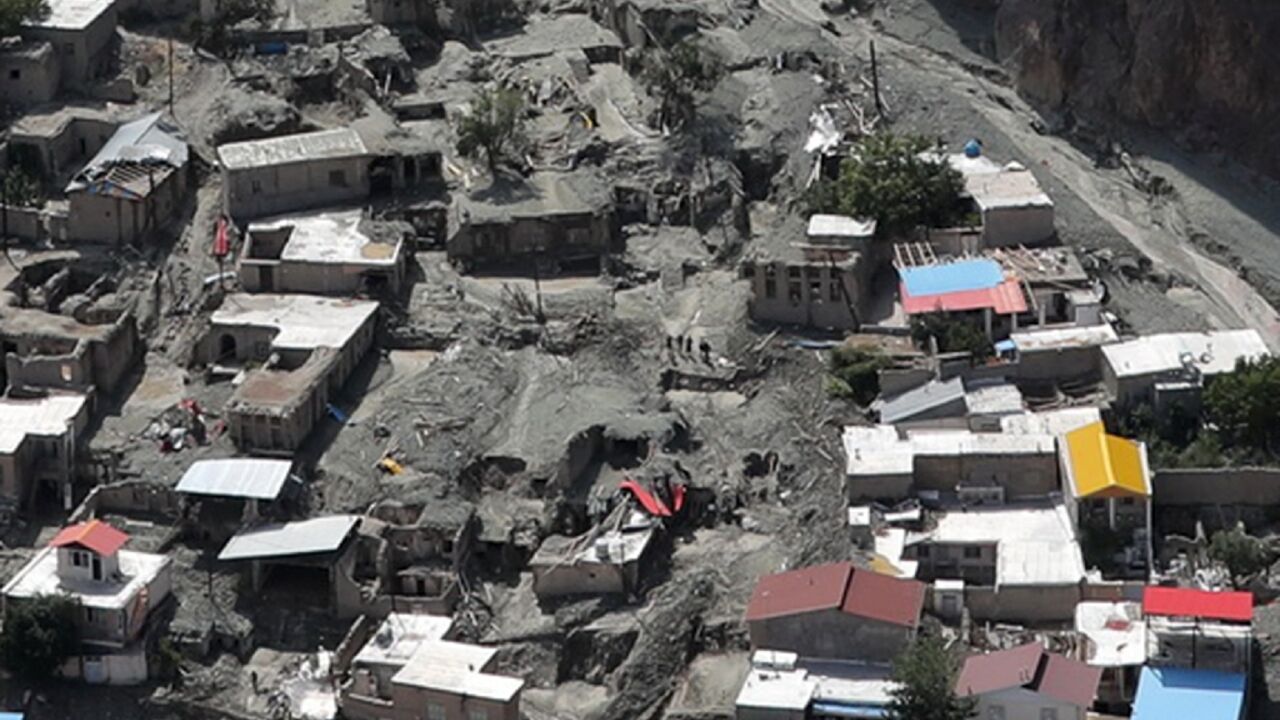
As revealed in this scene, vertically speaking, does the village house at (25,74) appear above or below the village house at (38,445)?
above

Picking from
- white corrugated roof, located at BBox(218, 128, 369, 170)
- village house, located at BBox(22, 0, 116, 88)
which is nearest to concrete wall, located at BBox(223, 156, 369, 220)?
white corrugated roof, located at BBox(218, 128, 369, 170)

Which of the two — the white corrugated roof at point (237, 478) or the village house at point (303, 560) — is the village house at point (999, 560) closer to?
the village house at point (303, 560)

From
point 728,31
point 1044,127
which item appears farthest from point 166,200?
point 1044,127

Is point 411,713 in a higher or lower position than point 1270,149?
lower

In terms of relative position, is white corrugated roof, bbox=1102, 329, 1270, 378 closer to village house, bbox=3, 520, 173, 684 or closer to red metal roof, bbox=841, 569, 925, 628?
red metal roof, bbox=841, 569, 925, 628

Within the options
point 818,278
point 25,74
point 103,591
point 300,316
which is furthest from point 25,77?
point 818,278

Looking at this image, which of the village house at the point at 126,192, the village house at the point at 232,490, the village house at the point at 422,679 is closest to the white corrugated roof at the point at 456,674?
the village house at the point at 422,679

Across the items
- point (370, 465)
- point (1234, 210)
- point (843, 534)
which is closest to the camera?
point (843, 534)

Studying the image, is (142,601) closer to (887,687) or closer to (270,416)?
(270,416)
